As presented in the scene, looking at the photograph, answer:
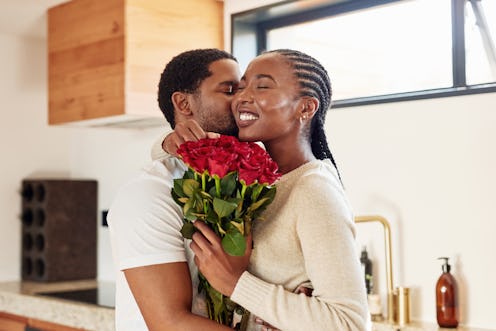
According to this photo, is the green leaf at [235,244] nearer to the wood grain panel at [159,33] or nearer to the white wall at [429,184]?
the white wall at [429,184]

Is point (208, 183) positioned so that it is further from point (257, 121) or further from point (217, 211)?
point (257, 121)

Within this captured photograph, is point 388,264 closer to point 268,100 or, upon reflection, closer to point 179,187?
point 268,100

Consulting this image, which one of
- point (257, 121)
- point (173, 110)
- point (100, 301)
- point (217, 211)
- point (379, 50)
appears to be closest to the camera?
point (217, 211)

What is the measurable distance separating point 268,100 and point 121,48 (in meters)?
1.86

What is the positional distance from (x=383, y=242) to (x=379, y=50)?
30.7 inches

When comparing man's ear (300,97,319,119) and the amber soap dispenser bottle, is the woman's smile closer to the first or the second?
man's ear (300,97,319,119)

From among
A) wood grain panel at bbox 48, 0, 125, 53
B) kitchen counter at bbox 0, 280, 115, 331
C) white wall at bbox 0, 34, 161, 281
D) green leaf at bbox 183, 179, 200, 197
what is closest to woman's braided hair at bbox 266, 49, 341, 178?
green leaf at bbox 183, 179, 200, 197

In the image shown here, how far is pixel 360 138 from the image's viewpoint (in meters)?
2.90

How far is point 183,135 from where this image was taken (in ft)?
5.10

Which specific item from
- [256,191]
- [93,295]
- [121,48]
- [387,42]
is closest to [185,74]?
[256,191]

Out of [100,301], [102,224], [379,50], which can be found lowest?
[100,301]

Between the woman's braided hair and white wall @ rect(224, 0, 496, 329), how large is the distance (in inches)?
41.9

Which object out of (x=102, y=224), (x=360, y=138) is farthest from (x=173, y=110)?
(x=102, y=224)

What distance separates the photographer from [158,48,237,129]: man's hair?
179 centimetres
